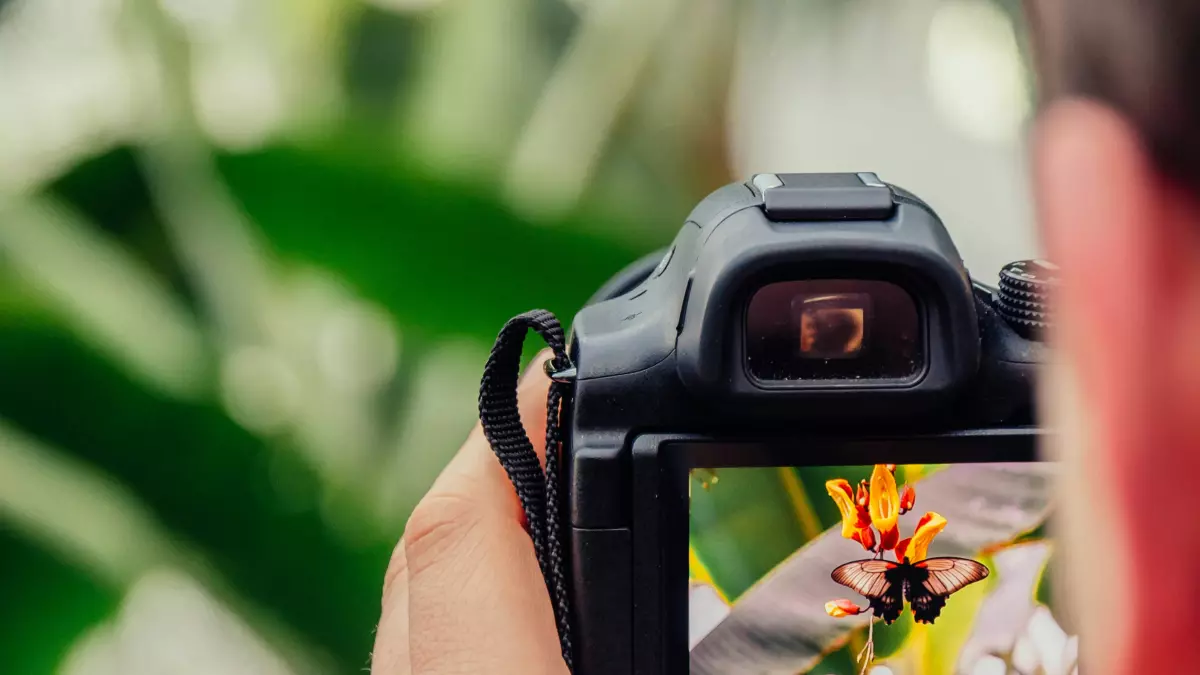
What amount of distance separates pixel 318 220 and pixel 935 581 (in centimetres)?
67

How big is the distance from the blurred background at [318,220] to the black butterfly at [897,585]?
1.64 feet

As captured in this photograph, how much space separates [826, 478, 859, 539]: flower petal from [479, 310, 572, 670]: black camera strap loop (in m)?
0.15

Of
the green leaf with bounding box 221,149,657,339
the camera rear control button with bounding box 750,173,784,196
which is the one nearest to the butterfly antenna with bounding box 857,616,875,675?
the camera rear control button with bounding box 750,173,784,196

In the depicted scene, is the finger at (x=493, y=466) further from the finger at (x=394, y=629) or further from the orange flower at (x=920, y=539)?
the orange flower at (x=920, y=539)

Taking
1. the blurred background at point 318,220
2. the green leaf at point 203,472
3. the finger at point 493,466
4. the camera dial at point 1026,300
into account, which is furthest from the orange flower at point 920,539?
the green leaf at point 203,472

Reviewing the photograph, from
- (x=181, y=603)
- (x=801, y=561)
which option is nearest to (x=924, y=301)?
(x=801, y=561)

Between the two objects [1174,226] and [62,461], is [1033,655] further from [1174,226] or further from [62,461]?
[62,461]

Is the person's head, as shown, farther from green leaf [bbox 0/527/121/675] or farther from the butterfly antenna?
green leaf [bbox 0/527/121/675]

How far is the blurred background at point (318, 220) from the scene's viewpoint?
3.04 feet

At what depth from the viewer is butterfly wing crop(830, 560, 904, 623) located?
0.51 metres

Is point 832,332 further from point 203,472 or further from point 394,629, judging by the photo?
point 203,472

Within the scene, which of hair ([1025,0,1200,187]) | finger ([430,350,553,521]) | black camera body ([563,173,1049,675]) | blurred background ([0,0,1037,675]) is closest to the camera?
hair ([1025,0,1200,187])

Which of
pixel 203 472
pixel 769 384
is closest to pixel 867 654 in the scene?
pixel 769 384

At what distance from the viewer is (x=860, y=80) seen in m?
0.92
